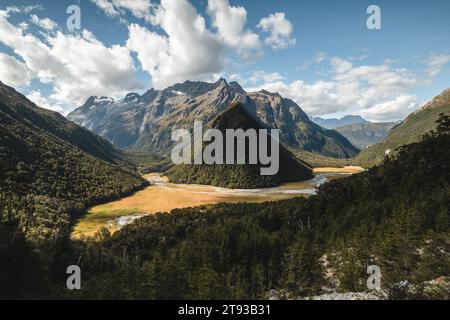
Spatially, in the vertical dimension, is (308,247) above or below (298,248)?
below

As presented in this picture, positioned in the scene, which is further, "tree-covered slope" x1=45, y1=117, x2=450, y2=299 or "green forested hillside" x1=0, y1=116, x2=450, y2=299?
"green forested hillside" x1=0, y1=116, x2=450, y2=299

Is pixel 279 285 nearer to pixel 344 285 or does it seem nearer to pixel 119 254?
pixel 344 285

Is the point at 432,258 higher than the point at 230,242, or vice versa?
the point at 432,258

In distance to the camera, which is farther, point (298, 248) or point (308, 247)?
point (308, 247)

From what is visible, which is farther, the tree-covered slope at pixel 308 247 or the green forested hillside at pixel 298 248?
the green forested hillside at pixel 298 248
